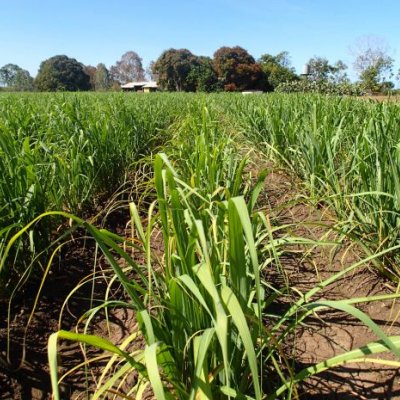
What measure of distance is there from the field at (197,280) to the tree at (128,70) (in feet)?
259

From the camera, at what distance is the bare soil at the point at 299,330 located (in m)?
1.17

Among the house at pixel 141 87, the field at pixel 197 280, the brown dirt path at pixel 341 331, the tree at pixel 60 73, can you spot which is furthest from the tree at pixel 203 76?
the brown dirt path at pixel 341 331

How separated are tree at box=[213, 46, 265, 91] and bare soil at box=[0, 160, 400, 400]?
1542 inches

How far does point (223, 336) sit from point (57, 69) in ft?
163

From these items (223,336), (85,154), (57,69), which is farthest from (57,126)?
(57,69)

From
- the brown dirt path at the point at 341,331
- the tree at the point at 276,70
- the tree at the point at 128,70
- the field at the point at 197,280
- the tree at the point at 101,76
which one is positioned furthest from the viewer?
the tree at the point at 128,70

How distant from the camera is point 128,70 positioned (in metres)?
78.2

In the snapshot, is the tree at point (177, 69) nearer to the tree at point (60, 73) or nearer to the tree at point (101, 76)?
the tree at point (60, 73)

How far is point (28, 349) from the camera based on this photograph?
4.54ft

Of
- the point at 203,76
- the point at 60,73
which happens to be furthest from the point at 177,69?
the point at 60,73

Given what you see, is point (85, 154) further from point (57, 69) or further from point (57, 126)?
point (57, 69)

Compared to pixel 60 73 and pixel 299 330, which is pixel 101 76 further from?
pixel 299 330

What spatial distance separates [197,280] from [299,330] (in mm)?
602

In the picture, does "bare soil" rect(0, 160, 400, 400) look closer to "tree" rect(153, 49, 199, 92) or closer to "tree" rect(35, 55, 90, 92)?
"tree" rect(153, 49, 199, 92)
